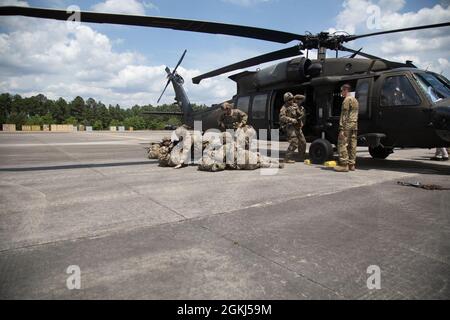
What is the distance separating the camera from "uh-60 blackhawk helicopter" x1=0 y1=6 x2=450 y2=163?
19.0 feet

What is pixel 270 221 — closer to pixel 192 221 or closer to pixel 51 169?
pixel 192 221

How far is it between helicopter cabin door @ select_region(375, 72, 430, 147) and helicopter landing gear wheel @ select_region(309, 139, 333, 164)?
1228 mm

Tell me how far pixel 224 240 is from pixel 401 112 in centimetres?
542

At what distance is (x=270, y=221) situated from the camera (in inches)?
125

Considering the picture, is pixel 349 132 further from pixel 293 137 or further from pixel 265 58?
pixel 265 58

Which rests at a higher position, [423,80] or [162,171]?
[423,80]

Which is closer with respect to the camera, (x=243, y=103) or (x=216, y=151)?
(x=216, y=151)

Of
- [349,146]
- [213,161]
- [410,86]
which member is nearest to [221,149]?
[213,161]

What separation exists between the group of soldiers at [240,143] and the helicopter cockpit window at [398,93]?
65cm

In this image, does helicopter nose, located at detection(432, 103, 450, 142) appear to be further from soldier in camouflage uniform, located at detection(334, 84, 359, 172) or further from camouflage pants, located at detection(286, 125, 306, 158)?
camouflage pants, located at detection(286, 125, 306, 158)

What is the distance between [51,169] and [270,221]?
575 centimetres

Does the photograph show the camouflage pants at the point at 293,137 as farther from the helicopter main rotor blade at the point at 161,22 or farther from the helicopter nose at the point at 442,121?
the helicopter nose at the point at 442,121

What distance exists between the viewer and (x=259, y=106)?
9.23 meters
